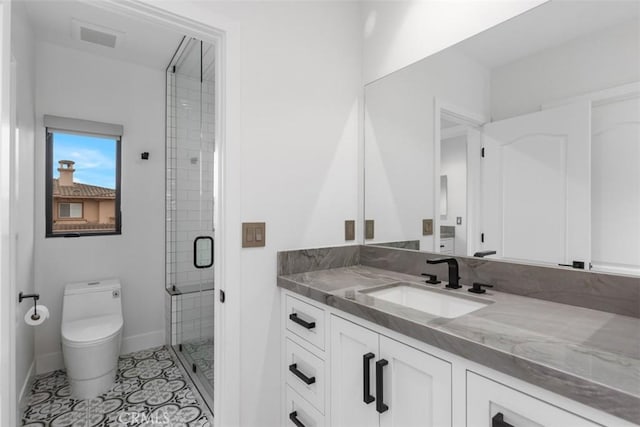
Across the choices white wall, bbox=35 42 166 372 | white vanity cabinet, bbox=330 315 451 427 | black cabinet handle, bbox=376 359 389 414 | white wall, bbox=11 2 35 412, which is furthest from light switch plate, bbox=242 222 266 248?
white wall, bbox=35 42 166 372

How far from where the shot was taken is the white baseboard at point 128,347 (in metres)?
2.44

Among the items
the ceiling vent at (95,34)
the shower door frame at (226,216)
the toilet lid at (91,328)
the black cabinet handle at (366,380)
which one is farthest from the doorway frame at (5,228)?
the ceiling vent at (95,34)

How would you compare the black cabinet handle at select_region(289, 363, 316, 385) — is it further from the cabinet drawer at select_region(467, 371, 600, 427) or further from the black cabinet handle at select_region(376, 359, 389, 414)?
the cabinet drawer at select_region(467, 371, 600, 427)

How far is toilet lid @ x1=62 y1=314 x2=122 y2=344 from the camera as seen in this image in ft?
6.91

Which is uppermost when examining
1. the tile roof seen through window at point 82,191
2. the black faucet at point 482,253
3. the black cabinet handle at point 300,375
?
the tile roof seen through window at point 82,191

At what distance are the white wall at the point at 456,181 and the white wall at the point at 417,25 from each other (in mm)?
461

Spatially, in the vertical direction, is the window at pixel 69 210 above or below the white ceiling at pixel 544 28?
below

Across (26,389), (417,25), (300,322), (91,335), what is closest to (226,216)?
(300,322)

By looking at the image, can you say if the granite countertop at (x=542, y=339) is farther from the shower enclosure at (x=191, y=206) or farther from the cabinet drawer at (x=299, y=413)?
the shower enclosure at (x=191, y=206)

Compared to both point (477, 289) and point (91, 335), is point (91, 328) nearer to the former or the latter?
point (91, 335)

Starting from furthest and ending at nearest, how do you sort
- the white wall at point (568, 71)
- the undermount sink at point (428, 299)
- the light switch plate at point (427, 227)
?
1. the light switch plate at point (427, 227)
2. the undermount sink at point (428, 299)
3. the white wall at point (568, 71)

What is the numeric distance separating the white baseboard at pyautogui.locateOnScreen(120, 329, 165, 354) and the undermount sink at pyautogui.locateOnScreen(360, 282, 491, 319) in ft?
7.88

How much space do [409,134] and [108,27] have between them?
2188 mm

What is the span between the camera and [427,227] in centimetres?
164
